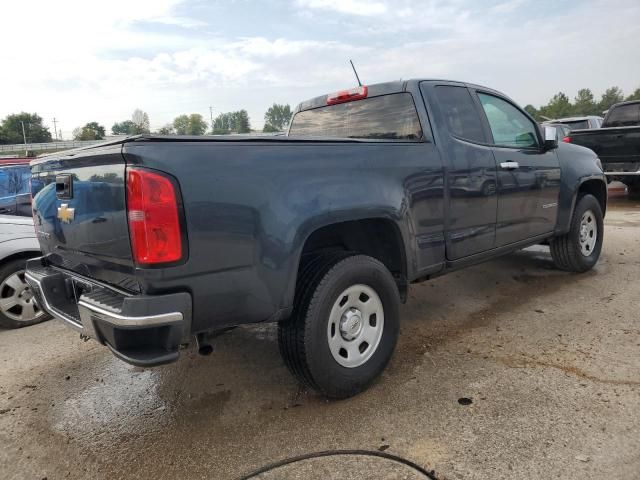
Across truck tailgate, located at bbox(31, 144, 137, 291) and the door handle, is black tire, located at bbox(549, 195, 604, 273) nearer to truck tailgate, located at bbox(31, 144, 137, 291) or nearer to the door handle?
the door handle

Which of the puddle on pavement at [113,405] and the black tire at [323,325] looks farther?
the puddle on pavement at [113,405]

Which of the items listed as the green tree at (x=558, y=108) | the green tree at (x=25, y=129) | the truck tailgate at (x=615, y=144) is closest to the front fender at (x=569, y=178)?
the truck tailgate at (x=615, y=144)

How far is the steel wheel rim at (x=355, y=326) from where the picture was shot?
9.46 ft

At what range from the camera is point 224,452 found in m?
2.55

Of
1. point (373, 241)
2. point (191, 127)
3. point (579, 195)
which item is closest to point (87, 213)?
point (373, 241)

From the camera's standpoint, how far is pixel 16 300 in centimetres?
452

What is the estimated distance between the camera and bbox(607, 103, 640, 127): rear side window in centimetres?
1134

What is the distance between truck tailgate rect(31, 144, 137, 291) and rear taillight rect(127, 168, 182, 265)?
0.23 feet

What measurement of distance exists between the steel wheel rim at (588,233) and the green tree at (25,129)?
96660mm

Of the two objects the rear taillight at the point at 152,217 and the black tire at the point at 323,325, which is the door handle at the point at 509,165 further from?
the rear taillight at the point at 152,217

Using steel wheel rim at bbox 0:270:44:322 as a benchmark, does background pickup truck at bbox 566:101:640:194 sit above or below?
above

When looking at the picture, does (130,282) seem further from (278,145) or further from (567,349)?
(567,349)

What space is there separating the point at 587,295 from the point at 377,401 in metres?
2.82

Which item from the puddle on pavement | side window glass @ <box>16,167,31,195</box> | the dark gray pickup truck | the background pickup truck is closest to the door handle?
the dark gray pickup truck
